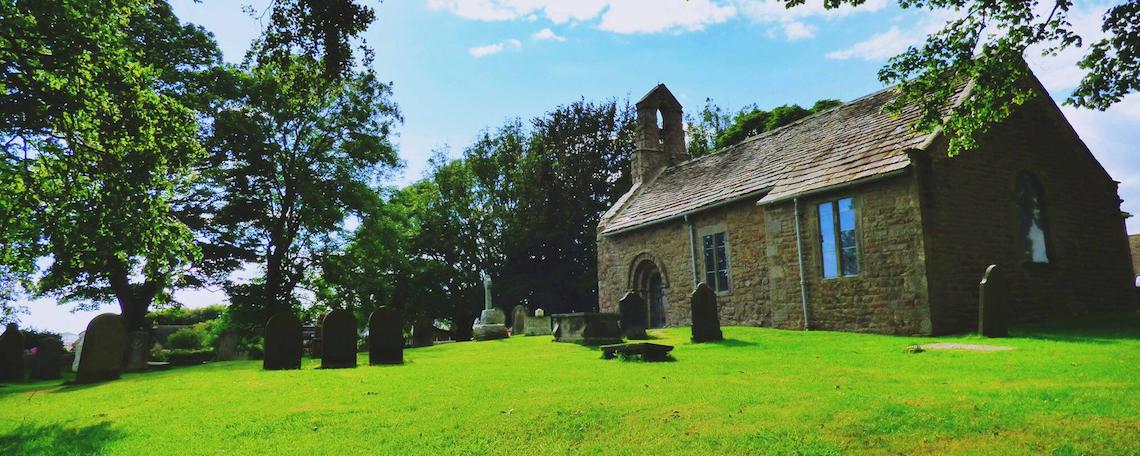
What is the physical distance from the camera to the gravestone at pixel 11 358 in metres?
13.5

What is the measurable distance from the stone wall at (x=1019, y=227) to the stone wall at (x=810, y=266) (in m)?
0.51

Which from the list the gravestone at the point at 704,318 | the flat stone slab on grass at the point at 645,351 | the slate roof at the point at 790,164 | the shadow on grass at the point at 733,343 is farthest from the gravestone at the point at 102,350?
the slate roof at the point at 790,164

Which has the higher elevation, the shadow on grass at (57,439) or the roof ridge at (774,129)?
the roof ridge at (774,129)

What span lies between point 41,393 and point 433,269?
2692cm

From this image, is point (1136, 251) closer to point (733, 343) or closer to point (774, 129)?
point (774, 129)

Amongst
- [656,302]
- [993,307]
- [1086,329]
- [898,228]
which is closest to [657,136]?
[656,302]

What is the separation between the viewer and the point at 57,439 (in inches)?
229

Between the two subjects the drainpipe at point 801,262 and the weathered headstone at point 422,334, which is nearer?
the drainpipe at point 801,262

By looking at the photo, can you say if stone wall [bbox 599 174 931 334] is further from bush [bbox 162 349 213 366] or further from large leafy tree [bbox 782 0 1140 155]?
bush [bbox 162 349 213 366]

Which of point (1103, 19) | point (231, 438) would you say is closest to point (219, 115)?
point (231, 438)

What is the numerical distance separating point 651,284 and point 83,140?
16756 mm

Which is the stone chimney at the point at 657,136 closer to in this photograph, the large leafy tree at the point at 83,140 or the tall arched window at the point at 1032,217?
the tall arched window at the point at 1032,217

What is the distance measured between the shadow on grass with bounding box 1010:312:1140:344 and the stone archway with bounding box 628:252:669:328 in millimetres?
10493

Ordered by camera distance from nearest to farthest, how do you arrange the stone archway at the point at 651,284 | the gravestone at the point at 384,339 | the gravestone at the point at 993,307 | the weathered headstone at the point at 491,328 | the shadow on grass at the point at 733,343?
the gravestone at the point at 993,307
the gravestone at the point at 384,339
the shadow on grass at the point at 733,343
the weathered headstone at the point at 491,328
the stone archway at the point at 651,284
